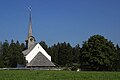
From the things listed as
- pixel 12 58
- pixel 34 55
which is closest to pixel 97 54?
pixel 12 58

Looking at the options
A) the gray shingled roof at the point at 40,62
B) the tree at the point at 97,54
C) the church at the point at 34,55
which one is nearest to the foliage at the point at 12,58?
the church at the point at 34,55

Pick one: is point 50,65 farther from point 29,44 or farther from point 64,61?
point 64,61

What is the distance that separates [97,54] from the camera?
78750mm

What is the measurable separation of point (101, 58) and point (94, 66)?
3261 millimetres

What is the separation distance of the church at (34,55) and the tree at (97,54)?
22020mm

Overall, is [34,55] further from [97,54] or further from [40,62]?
[97,54]

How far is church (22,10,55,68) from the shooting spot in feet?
335

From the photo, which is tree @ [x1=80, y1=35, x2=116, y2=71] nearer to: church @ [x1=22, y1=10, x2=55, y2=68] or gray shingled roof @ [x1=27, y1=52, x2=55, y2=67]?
gray shingled roof @ [x1=27, y1=52, x2=55, y2=67]

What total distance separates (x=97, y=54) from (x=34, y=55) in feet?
113

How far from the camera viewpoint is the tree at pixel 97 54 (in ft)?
255

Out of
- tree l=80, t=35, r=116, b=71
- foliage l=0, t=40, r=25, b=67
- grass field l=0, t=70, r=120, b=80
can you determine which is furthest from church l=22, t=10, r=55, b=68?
grass field l=0, t=70, r=120, b=80

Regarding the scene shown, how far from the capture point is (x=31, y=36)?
111875 mm

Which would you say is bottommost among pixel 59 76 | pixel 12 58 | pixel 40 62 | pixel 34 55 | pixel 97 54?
pixel 59 76

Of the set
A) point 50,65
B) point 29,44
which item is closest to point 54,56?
point 29,44
